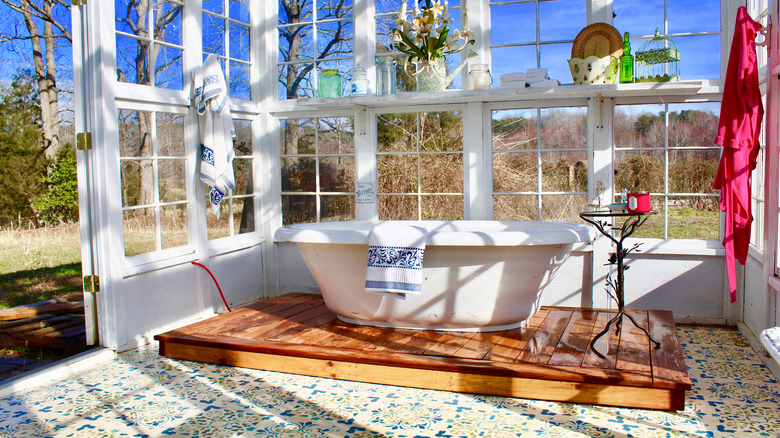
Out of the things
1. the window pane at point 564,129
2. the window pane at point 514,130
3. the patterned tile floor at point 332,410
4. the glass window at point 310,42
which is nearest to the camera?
the patterned tile floor at point 332,410

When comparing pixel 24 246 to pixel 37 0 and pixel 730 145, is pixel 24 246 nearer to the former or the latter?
pixel 37 0

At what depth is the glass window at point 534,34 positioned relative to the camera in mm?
4141

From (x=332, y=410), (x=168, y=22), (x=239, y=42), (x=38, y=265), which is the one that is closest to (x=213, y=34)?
(x=239, y=42)

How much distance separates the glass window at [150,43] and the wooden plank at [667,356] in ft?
10.6

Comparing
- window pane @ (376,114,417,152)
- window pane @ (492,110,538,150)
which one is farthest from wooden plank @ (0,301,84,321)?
window pane @ (492,110,538,150)

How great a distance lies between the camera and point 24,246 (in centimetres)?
725

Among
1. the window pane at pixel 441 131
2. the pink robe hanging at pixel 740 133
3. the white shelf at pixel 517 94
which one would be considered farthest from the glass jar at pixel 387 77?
the pink robe hanging at pixel 740 133

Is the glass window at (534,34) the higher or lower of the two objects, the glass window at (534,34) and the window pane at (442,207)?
the higher

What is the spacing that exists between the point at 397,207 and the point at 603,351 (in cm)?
203

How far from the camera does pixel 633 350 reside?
2979 millimetres

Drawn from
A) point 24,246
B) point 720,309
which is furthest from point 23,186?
point 720,309

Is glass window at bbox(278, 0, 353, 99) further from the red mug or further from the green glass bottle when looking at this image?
the red mug

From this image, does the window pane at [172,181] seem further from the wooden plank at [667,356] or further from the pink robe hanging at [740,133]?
the pink robe hanging at [740,133]

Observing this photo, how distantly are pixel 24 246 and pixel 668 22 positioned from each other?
7.10m
